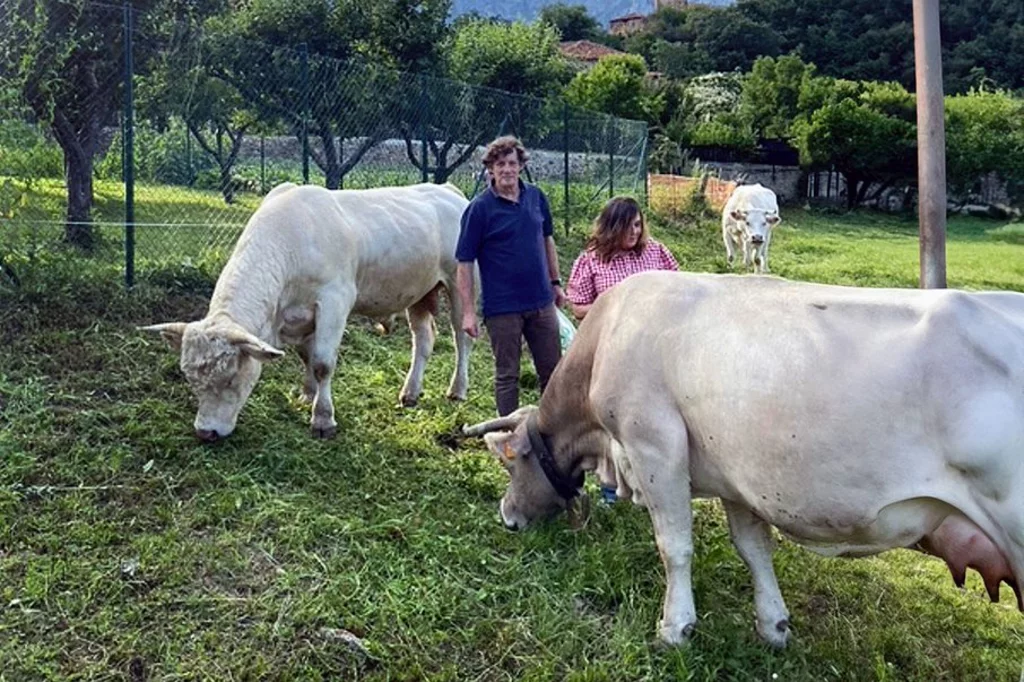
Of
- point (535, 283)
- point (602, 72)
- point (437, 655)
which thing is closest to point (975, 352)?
point (437, 655)

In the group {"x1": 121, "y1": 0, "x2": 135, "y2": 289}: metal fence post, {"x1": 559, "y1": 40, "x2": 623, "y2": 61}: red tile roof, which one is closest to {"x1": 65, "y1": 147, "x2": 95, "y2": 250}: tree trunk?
{"x1": 121, "y1": 0, "x2": 135, "y2": 289}: metal fence post

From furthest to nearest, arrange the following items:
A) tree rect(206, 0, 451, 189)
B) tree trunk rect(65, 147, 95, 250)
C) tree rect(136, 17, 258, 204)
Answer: tree rect(206, 0, 451, 189) < tree rect(136, 17, 258, 204) < tree trunk rect(65, 147, 95, 250)

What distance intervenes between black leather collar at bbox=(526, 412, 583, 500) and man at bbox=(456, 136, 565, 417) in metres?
1.04

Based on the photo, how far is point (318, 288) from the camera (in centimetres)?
632

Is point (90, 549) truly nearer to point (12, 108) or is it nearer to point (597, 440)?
point (597, 440)

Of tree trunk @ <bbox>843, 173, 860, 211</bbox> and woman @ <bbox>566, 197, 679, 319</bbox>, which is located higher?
tree trunk @ <bbox>843, 173, 860, 211</bbox>

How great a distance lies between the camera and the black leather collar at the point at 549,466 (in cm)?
479

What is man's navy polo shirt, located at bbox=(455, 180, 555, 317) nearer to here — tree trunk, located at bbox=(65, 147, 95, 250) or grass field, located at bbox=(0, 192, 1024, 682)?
grass field, located at bbox=(0, 192, 1024, 682)

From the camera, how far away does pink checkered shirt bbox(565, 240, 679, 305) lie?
5.62 m

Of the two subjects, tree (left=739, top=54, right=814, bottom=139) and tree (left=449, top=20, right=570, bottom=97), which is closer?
tree (left=449, top=20, right=570, bottom=97)

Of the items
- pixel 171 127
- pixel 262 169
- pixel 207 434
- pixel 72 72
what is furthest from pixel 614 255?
pixel 262 169

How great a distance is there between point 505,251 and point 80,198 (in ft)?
15.8

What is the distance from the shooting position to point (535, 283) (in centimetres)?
583

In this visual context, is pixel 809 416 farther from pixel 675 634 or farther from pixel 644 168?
pixel 644 168
